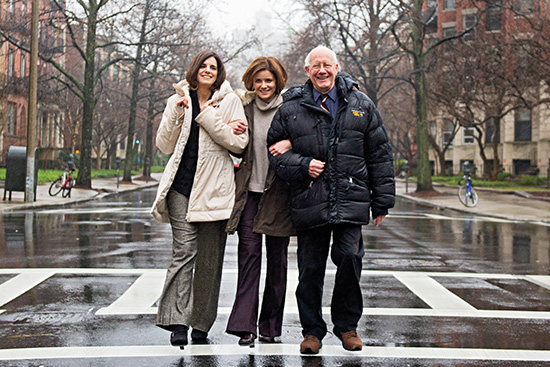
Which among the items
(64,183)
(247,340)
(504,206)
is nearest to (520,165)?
(504,206)

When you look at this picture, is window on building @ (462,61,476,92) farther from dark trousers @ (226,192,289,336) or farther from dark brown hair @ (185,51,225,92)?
dark trousers @ (226,192,289,336)

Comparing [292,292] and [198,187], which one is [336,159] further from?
[292,292]

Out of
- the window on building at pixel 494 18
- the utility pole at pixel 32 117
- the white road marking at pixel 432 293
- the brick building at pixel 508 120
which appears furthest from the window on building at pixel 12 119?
the white road marking at pixel 432 293

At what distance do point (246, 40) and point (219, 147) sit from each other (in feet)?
130

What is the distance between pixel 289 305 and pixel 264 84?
2.40 m

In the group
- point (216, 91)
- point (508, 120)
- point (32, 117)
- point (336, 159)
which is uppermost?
point (508, 120)

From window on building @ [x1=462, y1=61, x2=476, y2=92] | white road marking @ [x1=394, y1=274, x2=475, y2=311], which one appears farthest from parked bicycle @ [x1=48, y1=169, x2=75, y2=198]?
window on building @ [x1=462, y1=61, x2=476, y2=92]

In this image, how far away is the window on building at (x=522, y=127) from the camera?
44.7 metres

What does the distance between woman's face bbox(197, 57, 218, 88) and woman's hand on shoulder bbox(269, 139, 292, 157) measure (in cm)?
73

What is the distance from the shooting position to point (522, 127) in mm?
44969

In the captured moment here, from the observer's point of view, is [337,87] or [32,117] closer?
[337,87]

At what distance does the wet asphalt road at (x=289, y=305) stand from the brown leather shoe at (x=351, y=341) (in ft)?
0.24

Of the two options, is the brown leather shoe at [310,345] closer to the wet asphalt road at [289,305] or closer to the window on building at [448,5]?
the wet asphalt road at [289,305]

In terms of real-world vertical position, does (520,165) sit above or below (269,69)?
below
